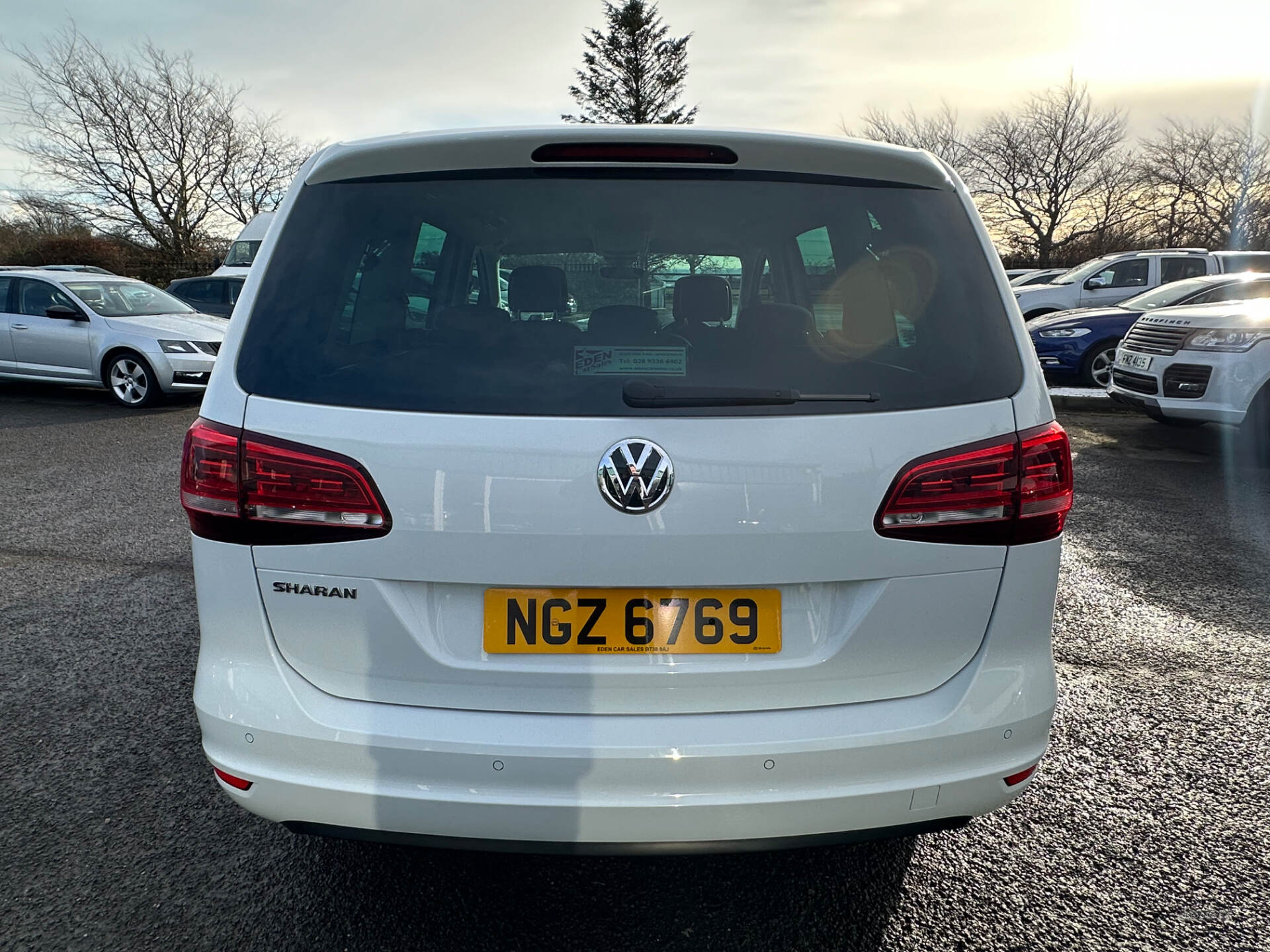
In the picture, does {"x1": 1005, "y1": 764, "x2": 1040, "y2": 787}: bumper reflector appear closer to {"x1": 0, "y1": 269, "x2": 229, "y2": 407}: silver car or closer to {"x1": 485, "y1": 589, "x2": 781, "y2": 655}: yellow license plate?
{"x1": 485, "y1": 589, "x2": 781, "y2": 655}: yellow license plate

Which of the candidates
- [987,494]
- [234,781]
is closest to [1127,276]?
[987,494]

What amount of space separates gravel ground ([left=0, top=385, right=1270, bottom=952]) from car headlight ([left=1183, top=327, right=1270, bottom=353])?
163 inches

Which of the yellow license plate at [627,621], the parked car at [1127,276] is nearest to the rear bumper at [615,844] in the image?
the yellow license plate at [627,621]

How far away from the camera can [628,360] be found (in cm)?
173

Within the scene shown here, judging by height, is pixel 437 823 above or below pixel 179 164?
below

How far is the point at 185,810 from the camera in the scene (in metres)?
2.50

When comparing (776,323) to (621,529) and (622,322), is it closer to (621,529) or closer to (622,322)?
(622,322)

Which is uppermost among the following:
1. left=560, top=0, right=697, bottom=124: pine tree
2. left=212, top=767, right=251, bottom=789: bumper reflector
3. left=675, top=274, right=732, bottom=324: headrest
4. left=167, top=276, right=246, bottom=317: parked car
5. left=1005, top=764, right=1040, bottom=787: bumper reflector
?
left=560, top=0, right=697, bottom=124: pine tree

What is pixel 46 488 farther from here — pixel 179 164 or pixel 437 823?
pixel 179 164

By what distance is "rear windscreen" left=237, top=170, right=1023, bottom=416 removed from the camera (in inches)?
67.6

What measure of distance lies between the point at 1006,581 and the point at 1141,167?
41633 millimetres

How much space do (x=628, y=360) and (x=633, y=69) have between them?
43.1 meters

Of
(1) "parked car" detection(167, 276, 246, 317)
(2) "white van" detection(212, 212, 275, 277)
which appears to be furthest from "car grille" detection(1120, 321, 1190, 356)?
(2) "white van" detection(212, 212, 275, 277)

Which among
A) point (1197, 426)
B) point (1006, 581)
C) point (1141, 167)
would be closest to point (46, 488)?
point (1006, 581)
